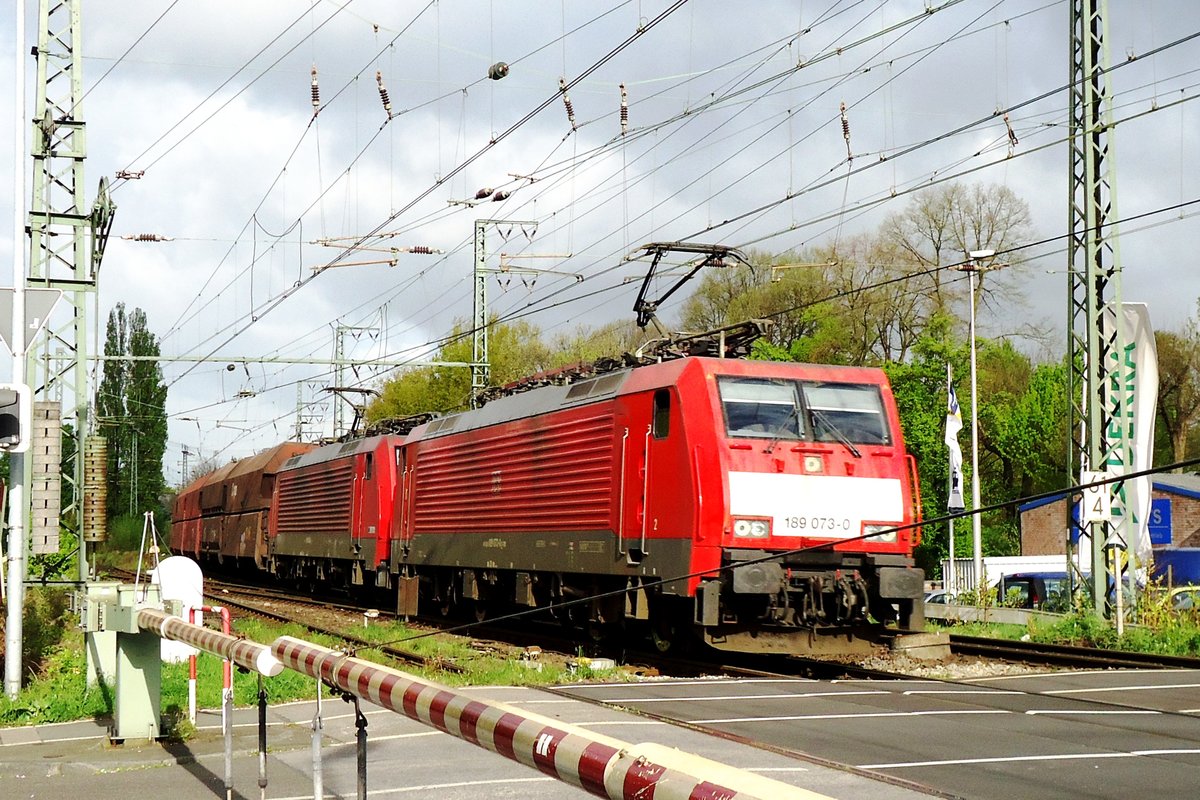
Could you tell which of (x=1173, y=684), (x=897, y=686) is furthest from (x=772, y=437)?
(x=1173, y=684)

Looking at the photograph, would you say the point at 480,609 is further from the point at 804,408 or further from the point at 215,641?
the point at 215,641

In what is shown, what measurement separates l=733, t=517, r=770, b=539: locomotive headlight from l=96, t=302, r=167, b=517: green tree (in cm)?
6156

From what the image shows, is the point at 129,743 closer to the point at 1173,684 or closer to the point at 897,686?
the point at 897,686

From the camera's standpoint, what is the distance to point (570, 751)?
11.9ft

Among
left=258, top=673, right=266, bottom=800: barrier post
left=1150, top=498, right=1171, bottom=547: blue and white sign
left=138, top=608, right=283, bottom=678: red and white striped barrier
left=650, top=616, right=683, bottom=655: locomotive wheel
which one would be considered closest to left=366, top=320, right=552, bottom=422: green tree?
left=1150, top=498, right=1171, bottom=547: blue and white sign

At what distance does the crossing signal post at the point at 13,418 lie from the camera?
11.1 m

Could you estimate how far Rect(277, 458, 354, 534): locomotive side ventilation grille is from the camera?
29069 millimetres

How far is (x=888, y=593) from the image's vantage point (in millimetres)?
14500

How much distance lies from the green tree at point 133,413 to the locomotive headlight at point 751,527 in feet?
202

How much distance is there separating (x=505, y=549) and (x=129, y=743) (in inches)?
400

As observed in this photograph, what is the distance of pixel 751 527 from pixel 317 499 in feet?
63.1

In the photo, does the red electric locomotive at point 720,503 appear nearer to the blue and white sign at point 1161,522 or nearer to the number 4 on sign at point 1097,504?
the number 4 on sign at point 1097,504

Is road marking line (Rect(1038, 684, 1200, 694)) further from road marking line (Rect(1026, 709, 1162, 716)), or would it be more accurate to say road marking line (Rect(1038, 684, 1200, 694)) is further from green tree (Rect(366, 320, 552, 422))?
green tree (Rect(366, 320, 552, 422))

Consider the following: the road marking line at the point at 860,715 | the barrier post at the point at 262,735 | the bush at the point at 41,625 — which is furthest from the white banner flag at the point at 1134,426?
the barrier post at the point at 262,735
